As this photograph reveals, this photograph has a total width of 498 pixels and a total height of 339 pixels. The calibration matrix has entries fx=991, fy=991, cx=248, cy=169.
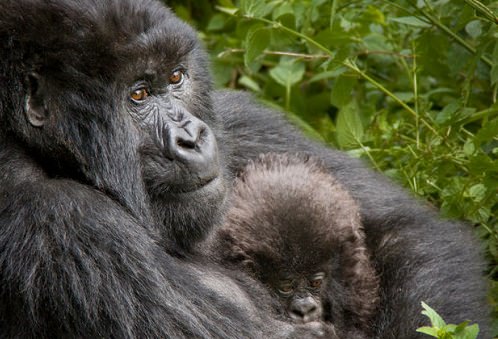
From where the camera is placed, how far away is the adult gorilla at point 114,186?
3162 mm

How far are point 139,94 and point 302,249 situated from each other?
864 millimetres

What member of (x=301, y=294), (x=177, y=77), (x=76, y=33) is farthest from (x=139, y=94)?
(x=301, y=294)

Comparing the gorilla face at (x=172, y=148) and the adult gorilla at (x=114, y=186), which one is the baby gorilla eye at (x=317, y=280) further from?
the gorilla face at (x=172, y=148)

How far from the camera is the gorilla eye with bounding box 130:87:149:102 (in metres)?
3.57

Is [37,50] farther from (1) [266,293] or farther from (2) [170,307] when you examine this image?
(1) [266,293]

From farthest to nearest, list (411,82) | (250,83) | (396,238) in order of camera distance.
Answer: (250,83)
(411,82)
(396,238)

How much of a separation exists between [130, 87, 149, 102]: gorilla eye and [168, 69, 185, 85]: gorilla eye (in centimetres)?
15

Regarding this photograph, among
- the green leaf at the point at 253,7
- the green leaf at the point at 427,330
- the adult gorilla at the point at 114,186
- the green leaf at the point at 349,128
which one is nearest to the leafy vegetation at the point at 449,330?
the green leaf at the point at 427,330

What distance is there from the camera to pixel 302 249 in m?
3.80

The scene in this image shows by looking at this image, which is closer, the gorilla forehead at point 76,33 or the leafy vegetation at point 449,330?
the leafy vegetation at point 449,330

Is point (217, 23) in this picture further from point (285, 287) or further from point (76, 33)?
point (76, 33)

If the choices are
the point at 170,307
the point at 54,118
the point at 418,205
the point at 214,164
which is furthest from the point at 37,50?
the point at 418,205

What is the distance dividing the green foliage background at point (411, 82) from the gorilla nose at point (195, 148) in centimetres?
104

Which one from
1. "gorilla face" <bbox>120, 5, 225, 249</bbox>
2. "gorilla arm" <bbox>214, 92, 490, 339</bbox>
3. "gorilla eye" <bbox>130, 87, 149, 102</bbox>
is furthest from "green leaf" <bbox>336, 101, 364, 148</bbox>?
"gorilla eye" <bbox>130, 87, 149, 102</bbox>
